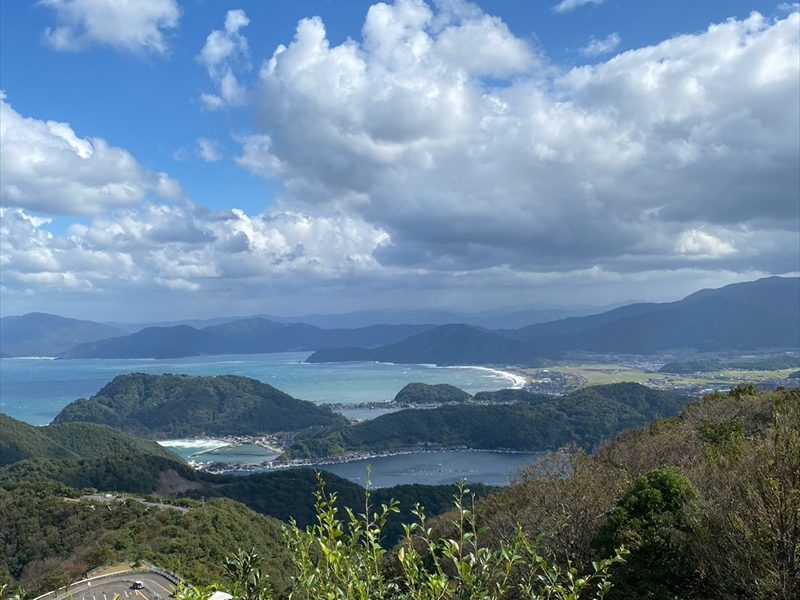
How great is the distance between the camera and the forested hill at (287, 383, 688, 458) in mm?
101125

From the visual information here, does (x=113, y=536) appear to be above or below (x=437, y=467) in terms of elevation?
above

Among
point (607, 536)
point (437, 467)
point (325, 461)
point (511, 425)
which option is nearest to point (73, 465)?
point (325, 461)

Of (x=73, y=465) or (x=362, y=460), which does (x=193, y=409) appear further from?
(x=73, y=465)

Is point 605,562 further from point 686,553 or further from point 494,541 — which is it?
point 494,541

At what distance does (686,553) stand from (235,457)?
335 feet

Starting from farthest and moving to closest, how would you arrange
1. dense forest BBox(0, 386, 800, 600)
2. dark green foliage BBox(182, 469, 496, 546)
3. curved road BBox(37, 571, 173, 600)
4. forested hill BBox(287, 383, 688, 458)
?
forested hill BBox(287, 383, 688, 458), dark green foliage BBox(182, 469, 496, 546), curved road BBox(37, 571, 173, 600), dense forest BBox(0, 386, 800, 600)

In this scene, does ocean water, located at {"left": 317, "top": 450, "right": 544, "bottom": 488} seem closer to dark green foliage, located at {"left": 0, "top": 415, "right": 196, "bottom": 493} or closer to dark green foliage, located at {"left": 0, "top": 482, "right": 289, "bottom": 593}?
dark green foliage, located at {"left": 0, "top": 415, "right": 196, "bottom": 493}

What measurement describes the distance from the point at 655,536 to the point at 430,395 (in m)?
137

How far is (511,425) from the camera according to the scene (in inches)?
4146

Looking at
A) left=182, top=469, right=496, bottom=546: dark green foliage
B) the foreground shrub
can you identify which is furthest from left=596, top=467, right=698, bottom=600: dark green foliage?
left=182, top=469, right=496, bottom=546: dark green foliage

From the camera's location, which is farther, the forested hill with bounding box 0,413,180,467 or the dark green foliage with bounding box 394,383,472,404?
the dark green foliage with bounding box 394,383,472,404

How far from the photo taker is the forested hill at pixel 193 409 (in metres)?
128

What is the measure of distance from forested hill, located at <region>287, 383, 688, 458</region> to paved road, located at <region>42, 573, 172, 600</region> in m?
74.6

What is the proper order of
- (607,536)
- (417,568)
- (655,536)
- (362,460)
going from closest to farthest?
(417,568), (655,536), (607,536), (362,460)
